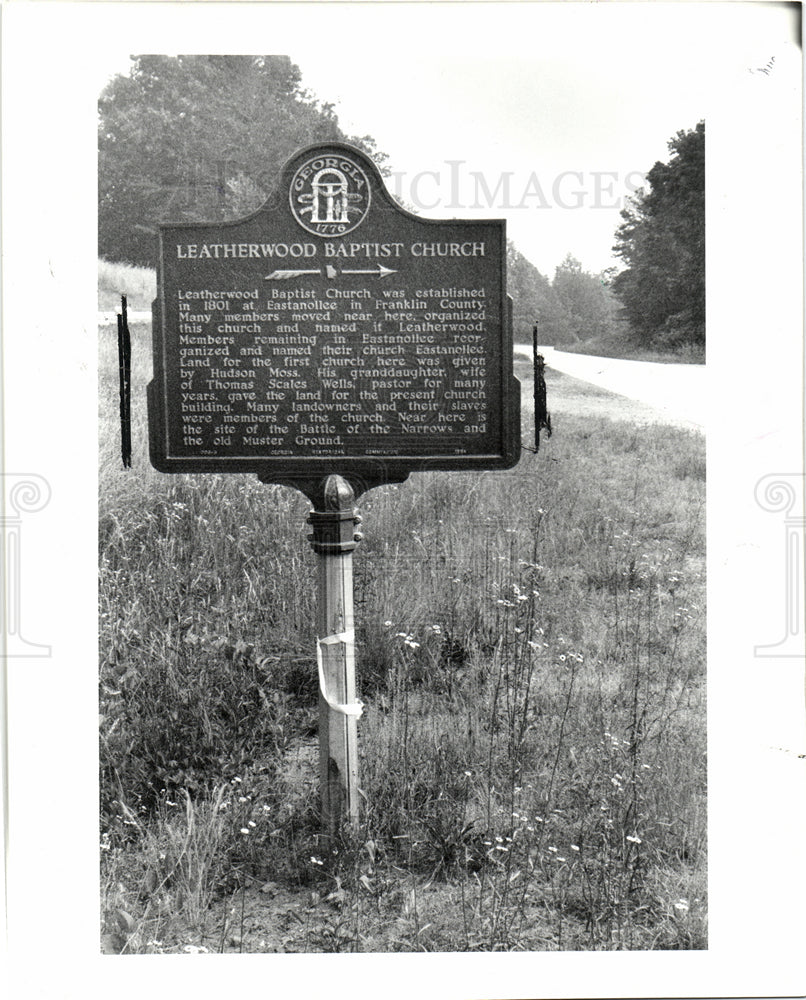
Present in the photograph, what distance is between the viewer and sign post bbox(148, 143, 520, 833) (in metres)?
4.04

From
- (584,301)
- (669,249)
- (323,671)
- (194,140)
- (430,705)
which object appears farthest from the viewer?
(584,301)

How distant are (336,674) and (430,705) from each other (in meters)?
0.68

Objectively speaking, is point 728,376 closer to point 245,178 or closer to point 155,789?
point 245,178

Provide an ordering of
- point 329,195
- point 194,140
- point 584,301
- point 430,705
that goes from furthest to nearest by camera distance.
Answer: point 584,301 < point 194,140 < point 430,705 < point 329,195

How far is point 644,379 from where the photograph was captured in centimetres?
496

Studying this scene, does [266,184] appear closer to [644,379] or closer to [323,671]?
[644,379]

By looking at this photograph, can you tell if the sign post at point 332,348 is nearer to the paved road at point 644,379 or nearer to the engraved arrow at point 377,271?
the engraved arrow at point 377,271

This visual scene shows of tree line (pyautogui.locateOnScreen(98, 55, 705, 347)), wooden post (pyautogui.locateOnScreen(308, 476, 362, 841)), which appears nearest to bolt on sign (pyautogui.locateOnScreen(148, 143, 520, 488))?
wooden post (pyautogui.locateOnScreen(308, 476, 362, 841))

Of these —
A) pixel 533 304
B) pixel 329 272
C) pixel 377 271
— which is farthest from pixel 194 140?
pixel 533 304

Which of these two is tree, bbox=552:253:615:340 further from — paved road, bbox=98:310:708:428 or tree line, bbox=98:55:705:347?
paved road, bbox=98:310:708:428

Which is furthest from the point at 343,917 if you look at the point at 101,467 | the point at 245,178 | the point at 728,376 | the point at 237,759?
the point at 245,178

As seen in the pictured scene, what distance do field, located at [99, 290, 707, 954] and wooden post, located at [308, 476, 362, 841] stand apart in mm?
179
